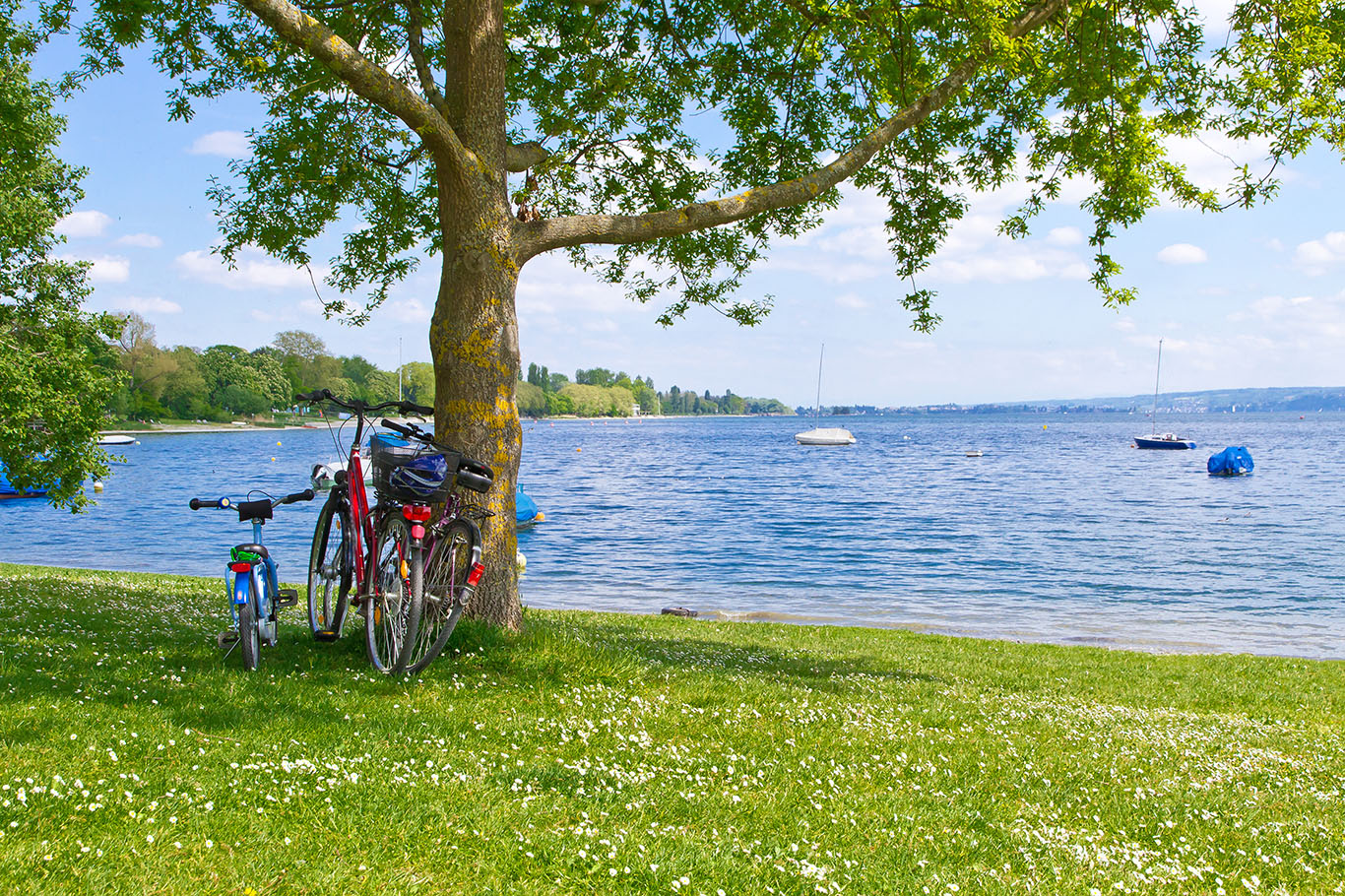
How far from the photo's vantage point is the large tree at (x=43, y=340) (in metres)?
17.5

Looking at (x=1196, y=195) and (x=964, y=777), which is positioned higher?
(x=1196, y=195)

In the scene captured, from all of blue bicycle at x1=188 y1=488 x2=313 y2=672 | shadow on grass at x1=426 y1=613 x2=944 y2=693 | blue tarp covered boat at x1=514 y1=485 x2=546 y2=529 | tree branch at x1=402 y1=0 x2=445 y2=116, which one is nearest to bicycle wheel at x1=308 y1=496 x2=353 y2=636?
blue bicycle at x1=188 y1=488 x2=313 y2=672

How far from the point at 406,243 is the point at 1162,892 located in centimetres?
1277

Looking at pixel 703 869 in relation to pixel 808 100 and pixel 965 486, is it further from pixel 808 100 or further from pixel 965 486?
pixel 965 486

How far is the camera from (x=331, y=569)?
27.3ft

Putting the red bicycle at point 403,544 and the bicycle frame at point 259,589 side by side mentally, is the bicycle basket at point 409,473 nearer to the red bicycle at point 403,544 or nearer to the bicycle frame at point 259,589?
the red bicycle at point 403,544

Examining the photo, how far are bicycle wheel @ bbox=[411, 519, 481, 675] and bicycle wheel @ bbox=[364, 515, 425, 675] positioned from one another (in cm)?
13

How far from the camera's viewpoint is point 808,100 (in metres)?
13.7

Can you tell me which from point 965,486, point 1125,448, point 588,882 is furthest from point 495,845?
point 1125,448

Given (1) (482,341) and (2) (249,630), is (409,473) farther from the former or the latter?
(1) (482,341)

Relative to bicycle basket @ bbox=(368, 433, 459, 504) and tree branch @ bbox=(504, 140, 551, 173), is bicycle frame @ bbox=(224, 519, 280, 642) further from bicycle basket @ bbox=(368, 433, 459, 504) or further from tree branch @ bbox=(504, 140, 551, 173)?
tree branch @ bbox=(504, 140, 551, 173)

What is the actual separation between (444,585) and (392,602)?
45cm

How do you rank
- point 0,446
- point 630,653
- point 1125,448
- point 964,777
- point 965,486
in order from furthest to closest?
point 1125,448 < point 965,486 < point 0,446 < point 630,653 < point 964,777

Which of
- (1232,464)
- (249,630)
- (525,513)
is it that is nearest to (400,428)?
(249,630)
